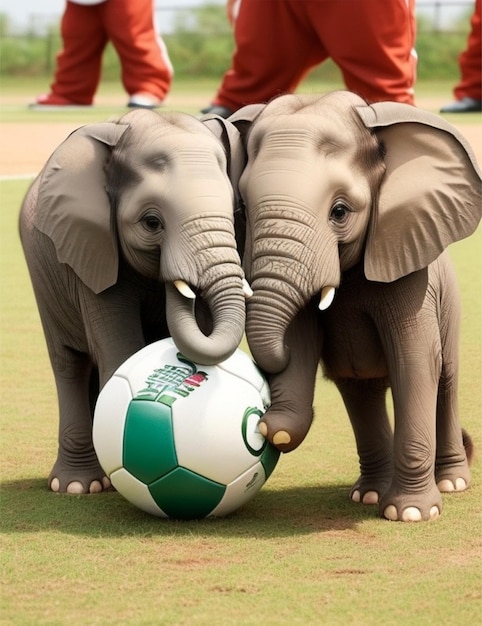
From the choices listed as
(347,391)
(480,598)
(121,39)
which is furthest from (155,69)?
(480,598)

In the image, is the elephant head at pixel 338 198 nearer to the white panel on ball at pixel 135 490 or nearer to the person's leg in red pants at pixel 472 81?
the white panel on ball at pixel 135 490

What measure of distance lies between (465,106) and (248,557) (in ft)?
66.2

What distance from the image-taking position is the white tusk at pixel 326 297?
5172 mm

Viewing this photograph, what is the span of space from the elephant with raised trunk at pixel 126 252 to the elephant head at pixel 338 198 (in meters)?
0.13

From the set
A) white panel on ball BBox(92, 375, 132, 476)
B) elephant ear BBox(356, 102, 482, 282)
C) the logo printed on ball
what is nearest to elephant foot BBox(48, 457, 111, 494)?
white panel on ball BBox(92, 375, 132, 476)

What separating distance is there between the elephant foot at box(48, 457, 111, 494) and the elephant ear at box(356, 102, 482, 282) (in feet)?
4.82

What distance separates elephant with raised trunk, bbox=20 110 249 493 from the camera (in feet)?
16.9

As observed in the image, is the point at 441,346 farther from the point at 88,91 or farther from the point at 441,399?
the point at 88,91

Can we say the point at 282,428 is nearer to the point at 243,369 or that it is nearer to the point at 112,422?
the point at 243,369

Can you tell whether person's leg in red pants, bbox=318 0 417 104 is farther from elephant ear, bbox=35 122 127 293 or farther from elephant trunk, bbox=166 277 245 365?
elephant trunk, bbox=166 277 245 365

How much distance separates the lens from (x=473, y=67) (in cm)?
2444

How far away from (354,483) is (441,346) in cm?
76

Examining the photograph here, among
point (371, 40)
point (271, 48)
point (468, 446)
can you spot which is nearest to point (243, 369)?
point (468, 446)

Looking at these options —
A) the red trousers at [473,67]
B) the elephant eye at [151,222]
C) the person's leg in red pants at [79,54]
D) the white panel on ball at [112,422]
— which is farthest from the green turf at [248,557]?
the red trousers at [473,67]
